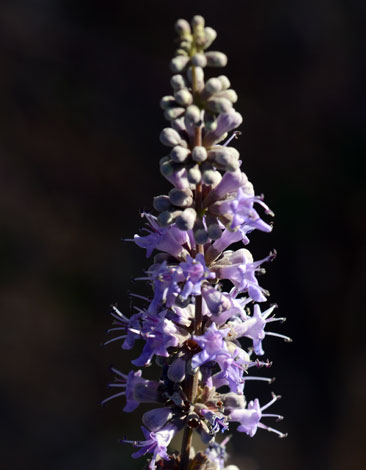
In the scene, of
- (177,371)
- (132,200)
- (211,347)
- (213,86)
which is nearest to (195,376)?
(177,371)

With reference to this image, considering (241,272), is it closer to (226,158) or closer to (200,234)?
(200,234)

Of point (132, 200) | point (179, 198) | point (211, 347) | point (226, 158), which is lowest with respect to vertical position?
point (211, 347)

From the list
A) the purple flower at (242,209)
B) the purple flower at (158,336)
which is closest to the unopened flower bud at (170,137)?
the purple flower at (242,209)

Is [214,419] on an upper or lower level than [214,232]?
lower

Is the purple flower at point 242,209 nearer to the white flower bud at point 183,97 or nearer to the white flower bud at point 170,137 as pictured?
the white flower bud at point 170,137

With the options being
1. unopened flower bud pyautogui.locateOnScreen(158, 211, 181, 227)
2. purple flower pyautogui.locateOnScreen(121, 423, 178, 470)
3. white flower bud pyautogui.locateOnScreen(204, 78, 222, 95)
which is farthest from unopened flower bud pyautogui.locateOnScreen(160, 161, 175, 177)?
purple flower pyautogui.locateOnScreen(121, 423, 178, 470)
